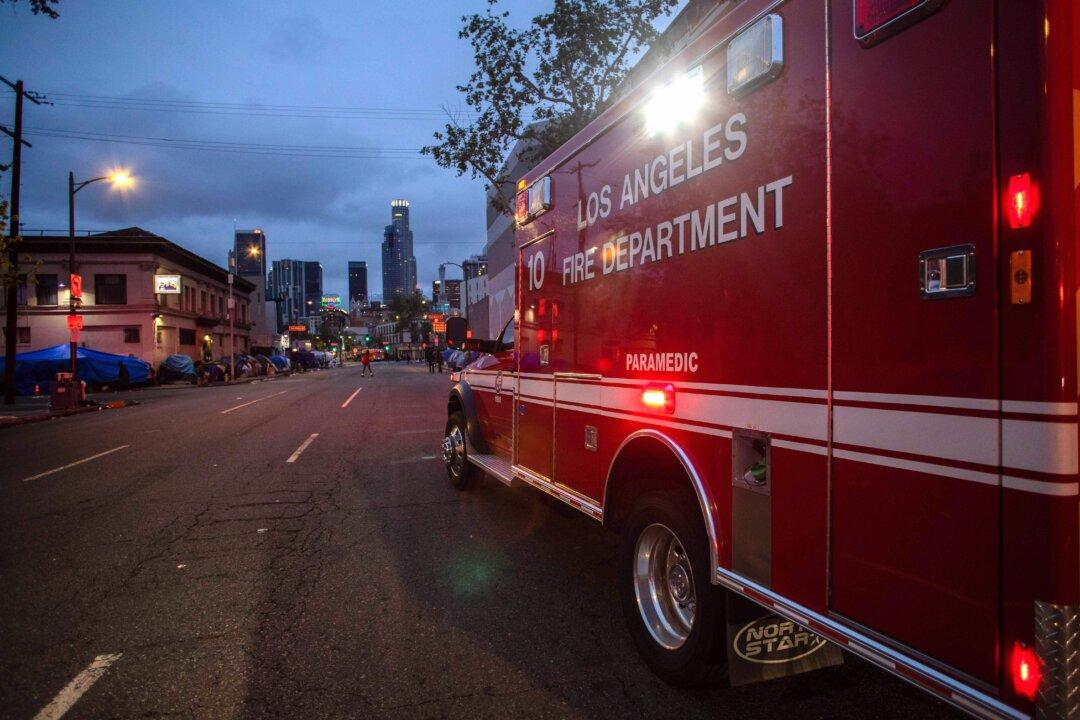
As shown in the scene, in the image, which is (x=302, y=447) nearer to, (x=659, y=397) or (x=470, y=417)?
(x=470, y=417)

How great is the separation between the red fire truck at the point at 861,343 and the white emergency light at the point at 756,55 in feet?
0.05

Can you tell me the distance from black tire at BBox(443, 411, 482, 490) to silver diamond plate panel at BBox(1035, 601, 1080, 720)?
5.71 m

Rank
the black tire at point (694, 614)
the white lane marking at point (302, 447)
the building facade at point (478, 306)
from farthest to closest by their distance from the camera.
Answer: the building facade at point (478, 306) → the white lane marking at point (302, 447) → the black tire at point (694, 614)

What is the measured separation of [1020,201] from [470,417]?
5646 mm

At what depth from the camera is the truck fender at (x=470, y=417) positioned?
22.3 feet

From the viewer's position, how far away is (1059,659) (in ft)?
5.50

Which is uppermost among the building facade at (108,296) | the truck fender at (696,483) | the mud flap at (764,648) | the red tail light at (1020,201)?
the building facade at (108,296)

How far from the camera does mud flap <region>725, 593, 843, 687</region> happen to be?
275 cm

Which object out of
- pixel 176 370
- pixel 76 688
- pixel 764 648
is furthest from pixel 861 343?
pixel 176 370

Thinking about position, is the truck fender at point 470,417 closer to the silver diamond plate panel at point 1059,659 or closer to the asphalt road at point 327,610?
the asphalt road at point 327,610

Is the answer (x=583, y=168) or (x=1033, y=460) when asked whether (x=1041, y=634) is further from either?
(x=583, y=168)

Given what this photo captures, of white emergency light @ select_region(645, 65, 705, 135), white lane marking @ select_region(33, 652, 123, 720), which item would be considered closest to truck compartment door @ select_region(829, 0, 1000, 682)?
white emergency light @ select_region(645, 65, 705, 135)

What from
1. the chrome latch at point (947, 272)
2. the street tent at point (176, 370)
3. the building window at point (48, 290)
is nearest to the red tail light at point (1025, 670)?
the chrome latch at point (947, 272)

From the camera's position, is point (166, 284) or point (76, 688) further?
point (166, 284)
